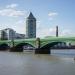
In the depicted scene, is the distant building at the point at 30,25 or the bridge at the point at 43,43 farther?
the distant building at the point at 30,25

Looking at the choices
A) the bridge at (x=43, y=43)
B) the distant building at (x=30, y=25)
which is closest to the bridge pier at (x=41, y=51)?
the bridge at (x=43, y=43)

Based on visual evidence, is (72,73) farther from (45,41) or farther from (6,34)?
(6,34)

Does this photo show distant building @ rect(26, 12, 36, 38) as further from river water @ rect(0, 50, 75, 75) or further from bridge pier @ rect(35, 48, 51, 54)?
river water @ rect(0, 50, 75, 75)

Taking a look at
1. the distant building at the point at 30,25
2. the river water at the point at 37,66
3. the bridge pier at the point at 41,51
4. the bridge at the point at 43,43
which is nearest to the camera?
the river water at the point at 37,66

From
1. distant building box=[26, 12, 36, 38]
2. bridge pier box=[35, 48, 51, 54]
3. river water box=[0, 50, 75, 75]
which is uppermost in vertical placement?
distant building box=[26, 12, 36, 38]

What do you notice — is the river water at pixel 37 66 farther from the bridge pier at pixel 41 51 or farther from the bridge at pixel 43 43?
the bridge pier at pixel 41 51

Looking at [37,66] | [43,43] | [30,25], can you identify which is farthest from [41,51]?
[30,25]

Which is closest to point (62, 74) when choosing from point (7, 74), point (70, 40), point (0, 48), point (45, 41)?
point (7, 74)

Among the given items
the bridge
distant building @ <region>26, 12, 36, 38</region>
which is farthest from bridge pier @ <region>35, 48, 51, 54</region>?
distant building @ <region>26, 12, 36, 38</region>

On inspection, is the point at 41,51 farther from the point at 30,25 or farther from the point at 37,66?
the point at 30,25

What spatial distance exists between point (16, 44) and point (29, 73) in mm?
55401

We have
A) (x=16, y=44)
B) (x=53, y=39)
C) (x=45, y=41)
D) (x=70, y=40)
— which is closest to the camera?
(x=70, y=40)

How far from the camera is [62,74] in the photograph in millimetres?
28750

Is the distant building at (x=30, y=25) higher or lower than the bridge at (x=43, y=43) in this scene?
higher
